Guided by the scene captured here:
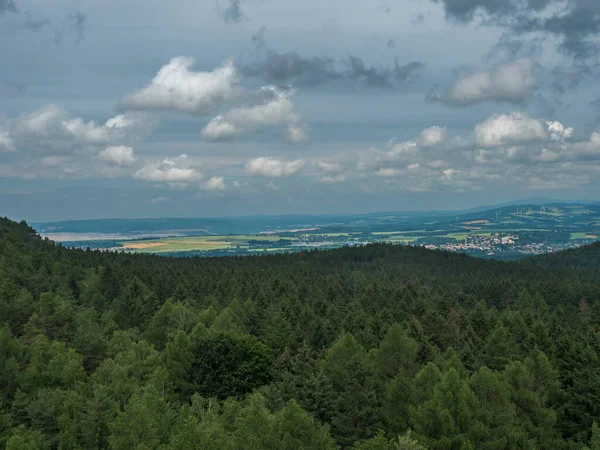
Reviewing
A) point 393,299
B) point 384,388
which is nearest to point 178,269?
point 393,299

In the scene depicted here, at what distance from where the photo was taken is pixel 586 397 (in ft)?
190

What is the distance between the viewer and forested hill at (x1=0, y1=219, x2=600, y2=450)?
48.1 metres

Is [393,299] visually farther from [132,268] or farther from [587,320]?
[132,268]

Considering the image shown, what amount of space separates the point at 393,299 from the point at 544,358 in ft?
210

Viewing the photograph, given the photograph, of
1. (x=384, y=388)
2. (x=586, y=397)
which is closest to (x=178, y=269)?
(x=384, y=388)

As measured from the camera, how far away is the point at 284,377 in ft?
219

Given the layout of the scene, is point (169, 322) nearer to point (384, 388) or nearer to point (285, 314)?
point (285, 314)

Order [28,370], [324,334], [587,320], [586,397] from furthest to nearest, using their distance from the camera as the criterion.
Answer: [587,320]
[324,334]
[28,370]
[586,397]

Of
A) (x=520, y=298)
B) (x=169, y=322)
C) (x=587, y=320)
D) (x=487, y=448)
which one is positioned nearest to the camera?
(x=487, y=448)

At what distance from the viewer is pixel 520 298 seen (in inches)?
5536

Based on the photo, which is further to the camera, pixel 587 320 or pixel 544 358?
pixel 587 320

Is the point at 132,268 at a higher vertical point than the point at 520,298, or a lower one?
higher

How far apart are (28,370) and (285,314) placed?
41.6m

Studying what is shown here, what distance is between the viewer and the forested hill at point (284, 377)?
48125 mm
